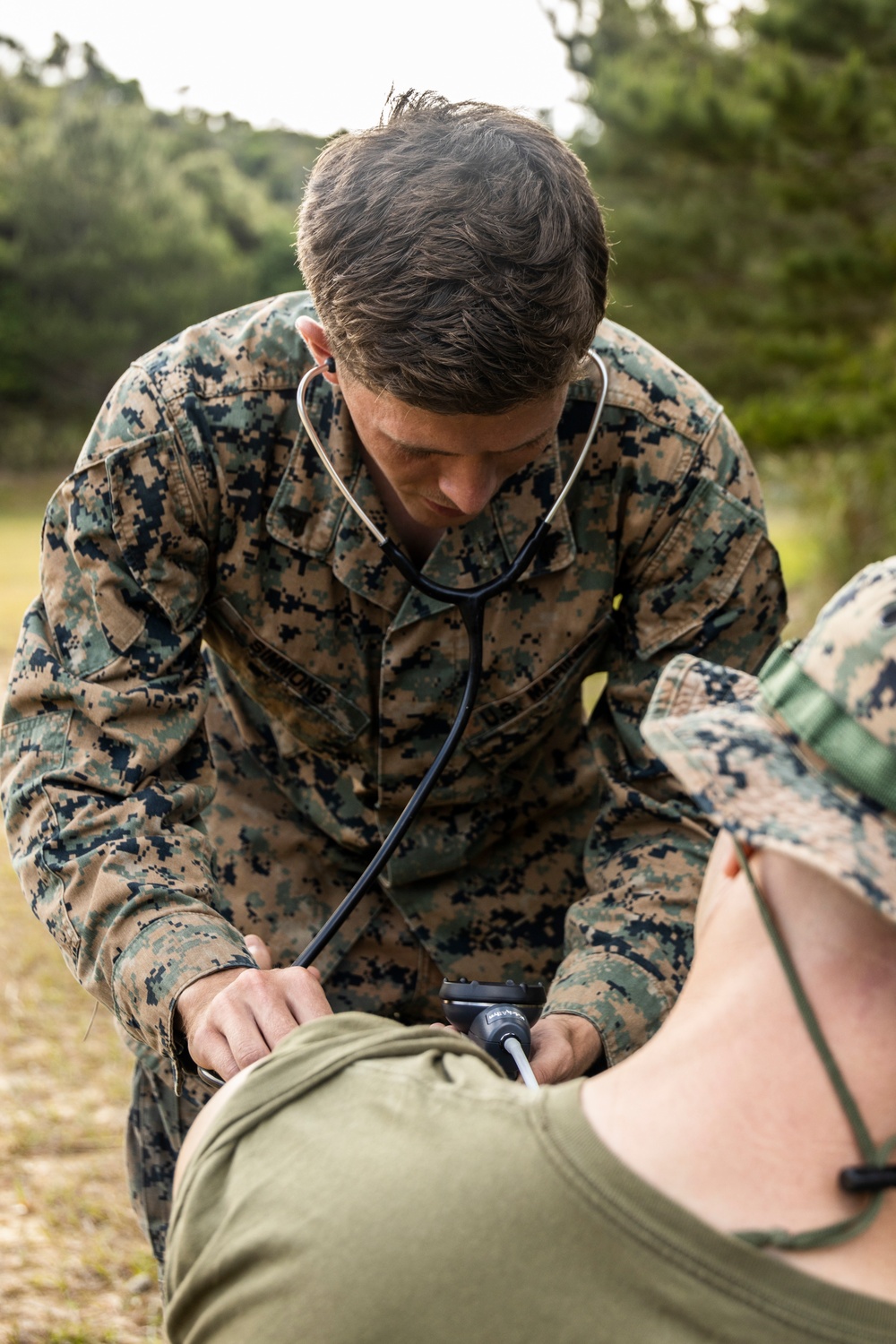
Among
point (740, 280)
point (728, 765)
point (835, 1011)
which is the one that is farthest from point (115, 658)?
point (740, 280)

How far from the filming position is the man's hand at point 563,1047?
2.00 m

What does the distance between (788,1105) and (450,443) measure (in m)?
1.19

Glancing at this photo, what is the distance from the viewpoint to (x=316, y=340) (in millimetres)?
2252

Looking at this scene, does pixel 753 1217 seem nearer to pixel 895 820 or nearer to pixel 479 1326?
pixel 479 1326

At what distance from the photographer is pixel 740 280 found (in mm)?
13398

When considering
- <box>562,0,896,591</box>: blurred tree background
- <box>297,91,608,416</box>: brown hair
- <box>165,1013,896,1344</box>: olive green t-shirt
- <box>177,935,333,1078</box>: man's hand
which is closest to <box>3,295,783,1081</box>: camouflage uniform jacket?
<box>177,935,333,1078</box>: man's hand

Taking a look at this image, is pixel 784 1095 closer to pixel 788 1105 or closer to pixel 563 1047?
pixel 788 1105

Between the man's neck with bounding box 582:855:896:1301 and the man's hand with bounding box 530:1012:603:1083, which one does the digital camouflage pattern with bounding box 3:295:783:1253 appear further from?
the man's neck with bounding box 582:855:896:1301

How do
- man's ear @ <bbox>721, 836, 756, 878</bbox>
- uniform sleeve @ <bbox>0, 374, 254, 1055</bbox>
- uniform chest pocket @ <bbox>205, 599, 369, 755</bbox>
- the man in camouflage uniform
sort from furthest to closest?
uniform chest pocket @ <bbox>205, 599, 369, 755</bbox> < uniform sleeve @ <bbox>0, 374, 254, 1055</bbox> < the man in camouflage uniform < man's ear @ <bbox>721, 836, 756, 878</bbox>

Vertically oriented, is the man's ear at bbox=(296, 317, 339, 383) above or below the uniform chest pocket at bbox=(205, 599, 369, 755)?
above

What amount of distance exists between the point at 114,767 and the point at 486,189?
1.10 meters

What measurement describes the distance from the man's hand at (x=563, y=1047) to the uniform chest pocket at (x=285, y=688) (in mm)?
765

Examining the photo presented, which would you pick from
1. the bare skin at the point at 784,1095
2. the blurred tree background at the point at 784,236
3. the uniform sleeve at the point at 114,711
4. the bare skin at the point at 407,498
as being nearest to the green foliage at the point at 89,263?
the blurred tree background at the point at 784,236

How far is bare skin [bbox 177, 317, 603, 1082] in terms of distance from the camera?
6.17ft
